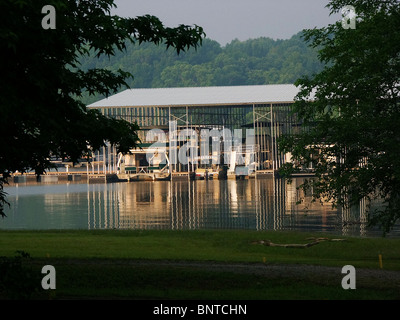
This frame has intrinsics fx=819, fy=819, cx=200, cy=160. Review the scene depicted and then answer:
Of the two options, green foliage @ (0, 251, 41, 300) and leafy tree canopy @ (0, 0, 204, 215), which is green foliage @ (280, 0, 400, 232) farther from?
green foliage @ (0, 251, 41, 300)

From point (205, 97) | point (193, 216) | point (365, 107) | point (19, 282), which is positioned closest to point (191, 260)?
point (365, 107)

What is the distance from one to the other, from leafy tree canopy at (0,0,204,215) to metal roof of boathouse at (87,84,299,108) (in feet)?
419

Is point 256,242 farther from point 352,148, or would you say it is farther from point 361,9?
point 361,9

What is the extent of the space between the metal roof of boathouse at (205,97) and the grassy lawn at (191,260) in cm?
10503

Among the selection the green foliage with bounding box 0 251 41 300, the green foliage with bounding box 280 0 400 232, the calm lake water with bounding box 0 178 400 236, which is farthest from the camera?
the calm lake water with bounding box 0 178 400 236

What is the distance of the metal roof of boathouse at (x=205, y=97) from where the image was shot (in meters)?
152

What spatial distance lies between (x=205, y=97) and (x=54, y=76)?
14089 centimetres

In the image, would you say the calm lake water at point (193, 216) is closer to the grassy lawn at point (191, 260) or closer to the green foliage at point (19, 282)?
the grassy lawn at point (191, 260)

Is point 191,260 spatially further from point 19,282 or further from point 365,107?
point 19,282

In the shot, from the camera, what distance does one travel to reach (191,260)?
2967 cm

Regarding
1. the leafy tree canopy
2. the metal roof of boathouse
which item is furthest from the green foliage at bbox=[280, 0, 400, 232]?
the metal roof of boathouse

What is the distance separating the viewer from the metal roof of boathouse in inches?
5965

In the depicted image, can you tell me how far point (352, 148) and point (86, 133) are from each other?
15.6 m
